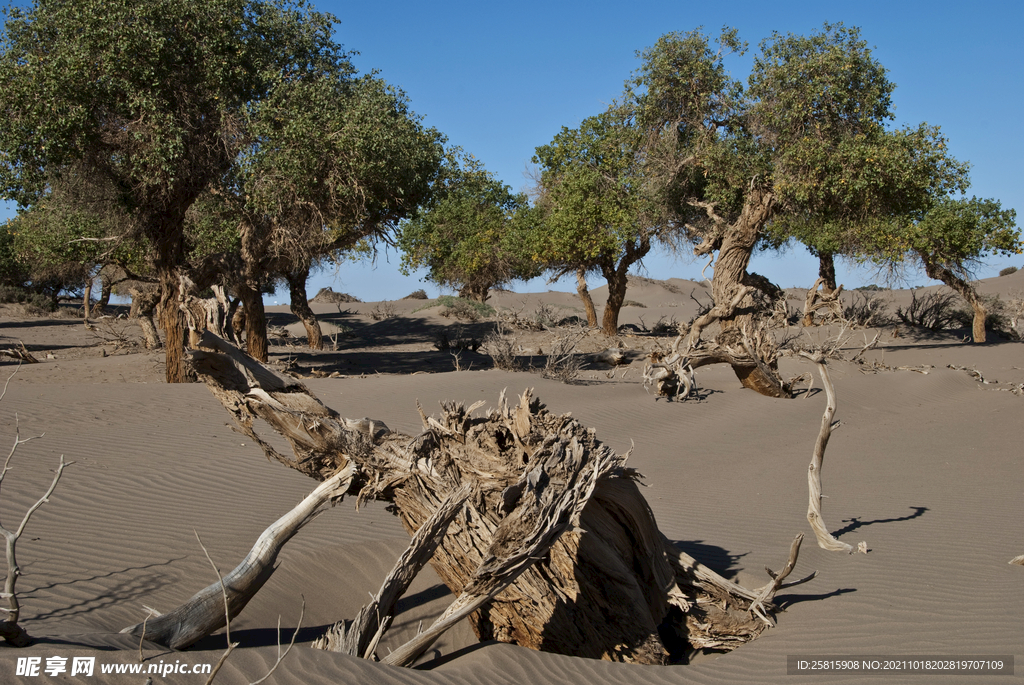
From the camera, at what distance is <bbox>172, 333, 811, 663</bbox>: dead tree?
414 centimetres

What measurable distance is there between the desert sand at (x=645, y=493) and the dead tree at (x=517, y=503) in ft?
1.10

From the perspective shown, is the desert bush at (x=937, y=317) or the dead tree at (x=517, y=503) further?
the desert bush at (x=937, y=317)

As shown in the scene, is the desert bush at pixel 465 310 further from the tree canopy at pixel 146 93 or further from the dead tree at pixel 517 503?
the dead tree at pixel 517 503

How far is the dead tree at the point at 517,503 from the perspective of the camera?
4137 millimetres

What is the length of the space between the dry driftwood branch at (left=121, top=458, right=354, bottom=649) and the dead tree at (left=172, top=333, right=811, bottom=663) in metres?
0.22

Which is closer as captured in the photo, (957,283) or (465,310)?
(957,283)

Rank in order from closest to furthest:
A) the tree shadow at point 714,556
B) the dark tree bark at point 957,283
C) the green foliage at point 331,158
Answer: the tree shadow at point 714,556 < the green foliage at point 331,158 < the dark tree bark at point 957,283

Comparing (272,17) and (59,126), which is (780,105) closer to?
(272,17)

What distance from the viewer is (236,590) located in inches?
151

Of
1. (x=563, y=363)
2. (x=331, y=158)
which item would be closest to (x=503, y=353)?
(x=563, y=363)

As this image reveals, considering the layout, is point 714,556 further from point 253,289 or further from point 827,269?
point 827,269

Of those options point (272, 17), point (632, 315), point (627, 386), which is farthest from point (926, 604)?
point (632, 315)

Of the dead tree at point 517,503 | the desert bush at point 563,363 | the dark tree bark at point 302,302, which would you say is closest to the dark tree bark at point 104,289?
the dark tree bark at point 302,302

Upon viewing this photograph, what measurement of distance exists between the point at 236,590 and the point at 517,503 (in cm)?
154
